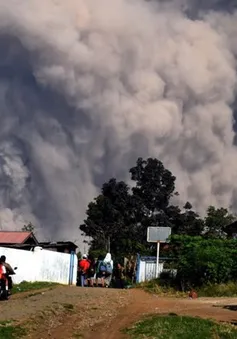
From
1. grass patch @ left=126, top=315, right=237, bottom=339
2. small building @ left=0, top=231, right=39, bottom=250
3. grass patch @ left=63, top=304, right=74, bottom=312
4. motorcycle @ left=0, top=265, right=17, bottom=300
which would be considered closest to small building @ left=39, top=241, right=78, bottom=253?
small building @ left=0, top=231, right=39, bottom=250

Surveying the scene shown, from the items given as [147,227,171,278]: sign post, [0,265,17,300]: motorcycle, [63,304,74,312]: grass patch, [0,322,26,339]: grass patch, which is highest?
[147,227,171,278]: sign post

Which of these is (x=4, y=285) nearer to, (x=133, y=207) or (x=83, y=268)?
(x=83, y=268)

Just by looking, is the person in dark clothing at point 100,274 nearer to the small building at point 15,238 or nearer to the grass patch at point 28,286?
the grass patch at point 28,286

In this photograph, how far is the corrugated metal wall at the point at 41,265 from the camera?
26.2m

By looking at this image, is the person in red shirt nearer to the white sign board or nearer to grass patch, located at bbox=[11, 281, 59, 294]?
grass patch, located at bbox=[11, 281, 59, 294]

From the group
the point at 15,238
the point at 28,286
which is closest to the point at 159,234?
the point at 28,286

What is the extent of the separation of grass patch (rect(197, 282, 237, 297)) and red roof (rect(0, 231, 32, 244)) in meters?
18.4

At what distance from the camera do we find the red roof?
40.7 m

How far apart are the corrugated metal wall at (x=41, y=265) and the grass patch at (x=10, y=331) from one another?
1236 cm

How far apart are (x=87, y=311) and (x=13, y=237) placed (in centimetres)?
2519

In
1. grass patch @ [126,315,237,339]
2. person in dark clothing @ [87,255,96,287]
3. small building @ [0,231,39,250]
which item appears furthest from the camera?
small building @ [0,231,39,250]

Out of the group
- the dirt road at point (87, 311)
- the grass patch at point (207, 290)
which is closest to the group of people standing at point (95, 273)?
the grass patch at point (207, 290)

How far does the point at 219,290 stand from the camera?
2472 cm

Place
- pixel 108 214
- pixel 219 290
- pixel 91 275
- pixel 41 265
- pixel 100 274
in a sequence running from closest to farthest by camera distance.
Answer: pixel 219 290 < pixel 41 265 < pixel 91 275 < pixel 100 274 < pixel 108 214
